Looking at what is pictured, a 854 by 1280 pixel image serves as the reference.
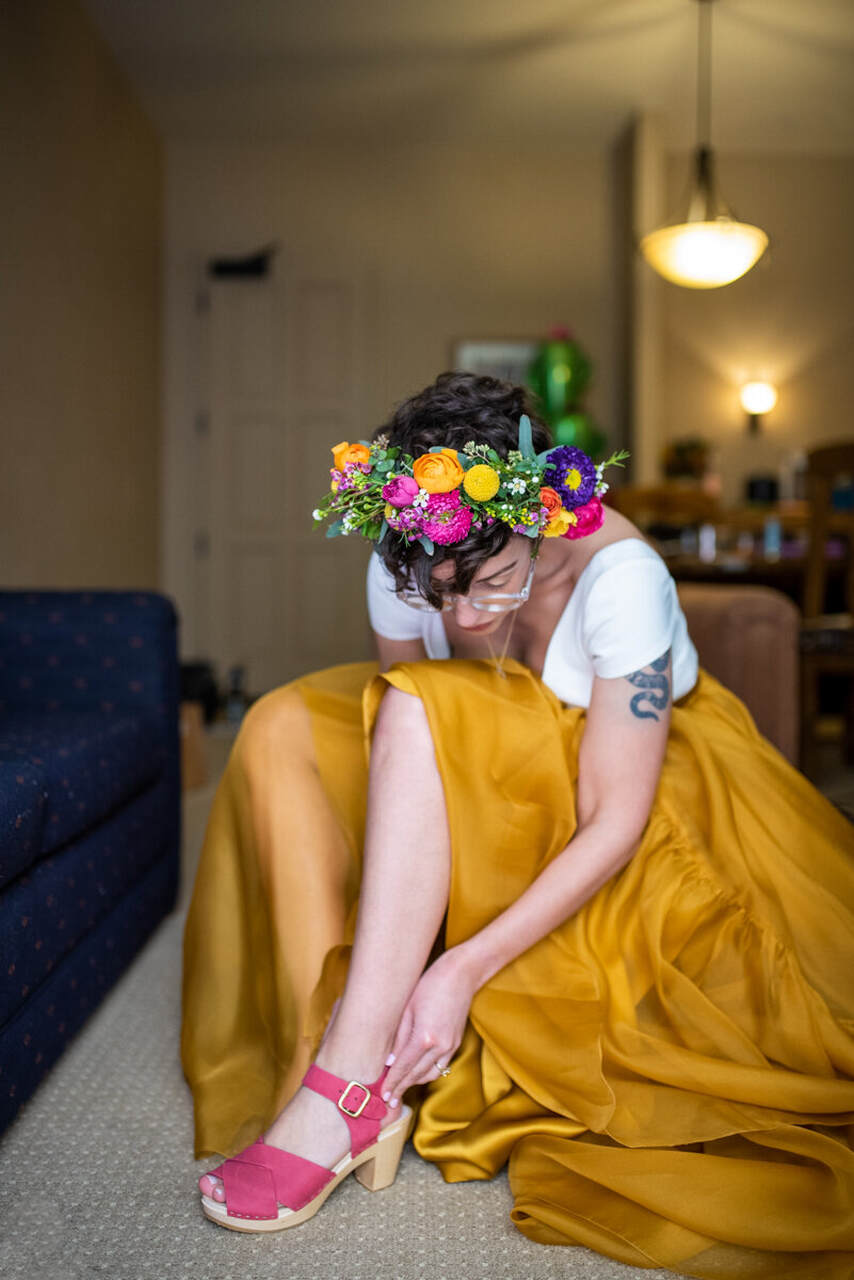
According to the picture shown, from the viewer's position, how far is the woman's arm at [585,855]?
1079 mm

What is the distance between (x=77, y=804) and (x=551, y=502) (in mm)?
835

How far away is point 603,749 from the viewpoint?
1167 millimetres

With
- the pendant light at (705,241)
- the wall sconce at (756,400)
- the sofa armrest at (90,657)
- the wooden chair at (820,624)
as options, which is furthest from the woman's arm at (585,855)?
the wall sconce at (756,400)

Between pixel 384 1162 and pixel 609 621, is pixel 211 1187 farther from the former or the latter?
pixel 609 621

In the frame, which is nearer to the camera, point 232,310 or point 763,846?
point 763,846

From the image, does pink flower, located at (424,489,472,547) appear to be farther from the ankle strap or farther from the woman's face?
the ankle strap

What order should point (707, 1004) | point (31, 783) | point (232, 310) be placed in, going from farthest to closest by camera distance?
1. point (232, 310)
2. point (31, 783)
3. point (707, 1004)

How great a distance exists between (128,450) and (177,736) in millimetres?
Answer: 3366

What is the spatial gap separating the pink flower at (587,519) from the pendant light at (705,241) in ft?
10.5

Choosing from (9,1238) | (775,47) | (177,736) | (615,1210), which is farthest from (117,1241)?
(775,47)

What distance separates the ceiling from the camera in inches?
171

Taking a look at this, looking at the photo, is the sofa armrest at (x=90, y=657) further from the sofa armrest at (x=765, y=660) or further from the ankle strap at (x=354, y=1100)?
the sofa armrest at (x=765, y=660)

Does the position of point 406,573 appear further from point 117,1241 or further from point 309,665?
point 309,665

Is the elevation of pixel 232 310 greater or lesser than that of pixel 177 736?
greater
